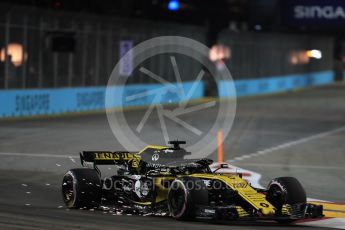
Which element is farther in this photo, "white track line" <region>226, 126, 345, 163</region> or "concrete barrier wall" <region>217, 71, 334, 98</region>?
"concrete barrier wall" <region>217, 71, 334, 98</region>

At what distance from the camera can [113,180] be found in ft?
40.5

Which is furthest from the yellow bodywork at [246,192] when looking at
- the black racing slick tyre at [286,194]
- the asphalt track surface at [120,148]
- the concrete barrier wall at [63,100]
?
the concrete barrier wall at [63,100]

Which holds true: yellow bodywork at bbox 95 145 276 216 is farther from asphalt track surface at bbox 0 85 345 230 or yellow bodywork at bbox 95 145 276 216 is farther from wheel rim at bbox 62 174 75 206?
wheel rim at bbox 62 174 75 206

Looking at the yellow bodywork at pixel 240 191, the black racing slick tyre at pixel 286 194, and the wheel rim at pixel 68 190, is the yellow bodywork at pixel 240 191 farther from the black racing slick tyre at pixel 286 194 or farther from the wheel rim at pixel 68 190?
the wheel rim at pixel 68 190

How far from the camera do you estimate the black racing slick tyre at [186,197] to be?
10719mm

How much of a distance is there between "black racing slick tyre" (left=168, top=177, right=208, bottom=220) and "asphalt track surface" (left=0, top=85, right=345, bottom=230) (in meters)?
0.14

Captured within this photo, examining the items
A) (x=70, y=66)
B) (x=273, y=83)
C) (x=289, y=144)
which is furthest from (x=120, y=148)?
(x=273, y=83)

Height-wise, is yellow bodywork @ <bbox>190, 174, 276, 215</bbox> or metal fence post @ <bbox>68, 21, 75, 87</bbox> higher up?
metal fence post @ <bbox>68, 21, 75, 87</bbox>

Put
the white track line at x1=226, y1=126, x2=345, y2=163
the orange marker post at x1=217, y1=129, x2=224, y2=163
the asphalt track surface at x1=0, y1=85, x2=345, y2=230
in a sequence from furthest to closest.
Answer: the white track line at x1=226, y1=126, x2=345, y2=163 < the orange marker post at x1=217, y1=129, x2=224, y2=163 < the asphalt track surface at x1=0, y1=85, x2=345, y2=230

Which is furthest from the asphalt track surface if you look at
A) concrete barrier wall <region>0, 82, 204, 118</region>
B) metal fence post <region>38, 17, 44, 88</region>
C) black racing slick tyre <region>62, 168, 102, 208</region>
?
metal fence post <region>38, 17, 44, 88</region>

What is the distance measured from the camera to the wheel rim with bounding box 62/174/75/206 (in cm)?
1220

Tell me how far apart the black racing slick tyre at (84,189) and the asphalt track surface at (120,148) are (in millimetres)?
250

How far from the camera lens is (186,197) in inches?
420

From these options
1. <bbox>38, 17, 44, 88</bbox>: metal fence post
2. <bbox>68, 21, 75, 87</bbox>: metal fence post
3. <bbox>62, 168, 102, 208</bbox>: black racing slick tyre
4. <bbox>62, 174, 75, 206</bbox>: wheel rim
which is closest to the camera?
<bbox>62, 168, 102, 208</bbox>: black racing slick tyre
